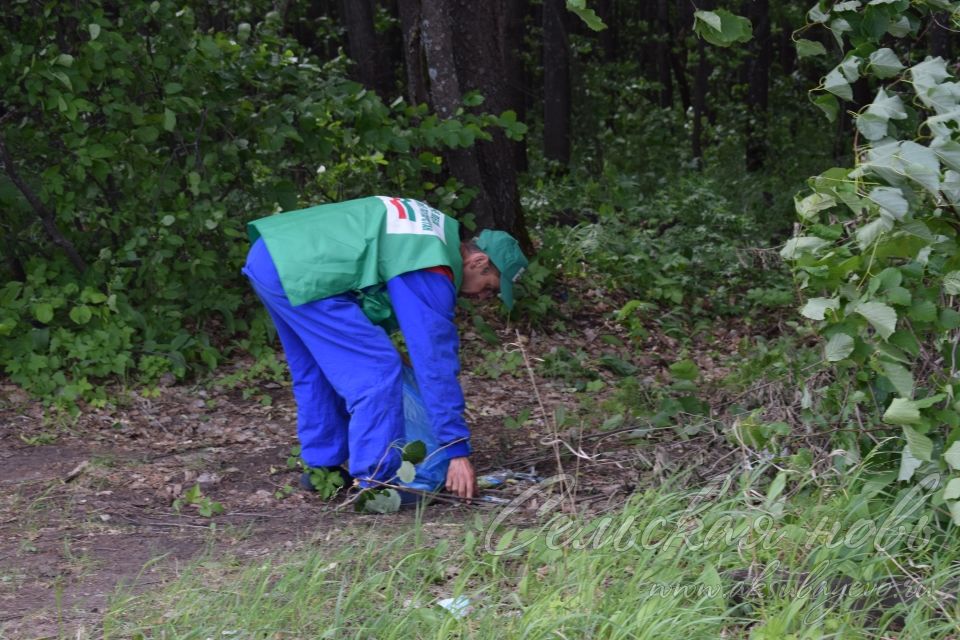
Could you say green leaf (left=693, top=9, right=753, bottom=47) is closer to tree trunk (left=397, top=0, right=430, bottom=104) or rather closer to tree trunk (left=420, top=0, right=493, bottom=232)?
tree trunk (left=420, top=0, right=493, bottom=232)

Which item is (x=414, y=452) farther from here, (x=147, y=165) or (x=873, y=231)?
(x=147, y=165)

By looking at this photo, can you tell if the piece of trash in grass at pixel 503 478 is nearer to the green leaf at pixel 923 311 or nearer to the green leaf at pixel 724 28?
the green leaf at pixel 923 311

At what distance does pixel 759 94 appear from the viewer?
16.8m

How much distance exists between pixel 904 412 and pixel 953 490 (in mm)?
260

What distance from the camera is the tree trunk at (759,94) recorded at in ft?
51.4

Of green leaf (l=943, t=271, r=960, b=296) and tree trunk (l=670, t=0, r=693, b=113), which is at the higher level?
green leaf (l=943, t=271, r=960, b=296)

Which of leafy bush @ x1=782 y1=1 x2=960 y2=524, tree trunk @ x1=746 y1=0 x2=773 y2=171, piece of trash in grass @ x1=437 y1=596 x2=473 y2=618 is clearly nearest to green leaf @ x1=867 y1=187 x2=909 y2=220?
leafy bush @ x1=782 y1=1 x2=960 y2=524

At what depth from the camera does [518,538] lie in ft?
12.4

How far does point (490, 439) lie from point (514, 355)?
1.23 m

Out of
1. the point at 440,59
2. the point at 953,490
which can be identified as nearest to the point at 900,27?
the point at 953,490

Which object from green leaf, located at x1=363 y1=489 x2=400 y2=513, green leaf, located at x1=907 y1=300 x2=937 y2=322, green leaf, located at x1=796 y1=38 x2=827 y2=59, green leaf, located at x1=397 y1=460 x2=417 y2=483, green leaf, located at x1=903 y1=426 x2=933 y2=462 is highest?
green leaf, located at x1=796 y1=38 x2=827 y2=59

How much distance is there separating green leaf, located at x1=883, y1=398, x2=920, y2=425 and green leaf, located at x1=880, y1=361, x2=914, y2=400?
0.09m

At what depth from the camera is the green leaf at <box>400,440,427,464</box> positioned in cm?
426

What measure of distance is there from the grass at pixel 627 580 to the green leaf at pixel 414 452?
16.1 inches
